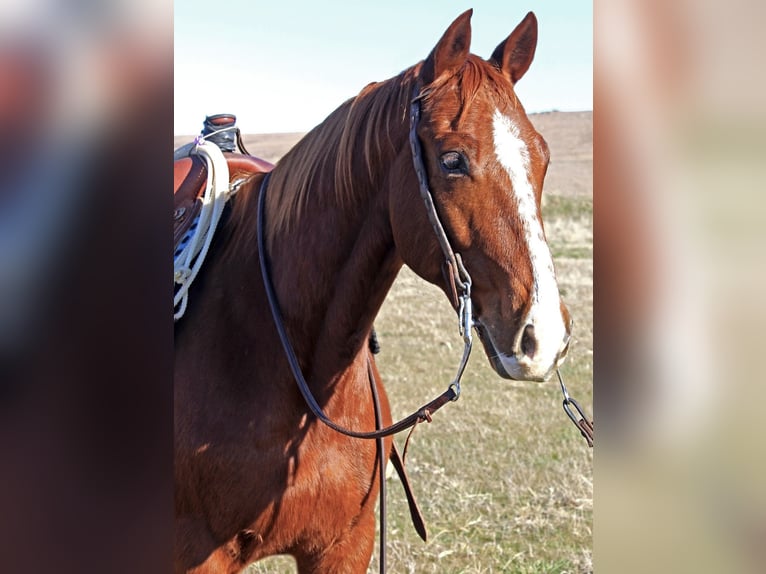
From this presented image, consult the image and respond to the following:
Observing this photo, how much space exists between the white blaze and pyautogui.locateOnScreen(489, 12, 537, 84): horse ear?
349 millimetres

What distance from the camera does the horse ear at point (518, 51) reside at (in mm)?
2078

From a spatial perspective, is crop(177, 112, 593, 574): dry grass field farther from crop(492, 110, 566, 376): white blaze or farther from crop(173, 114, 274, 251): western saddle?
crop(492, 110, 566, 376): white blaze

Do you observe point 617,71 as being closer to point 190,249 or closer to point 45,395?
point 45,395

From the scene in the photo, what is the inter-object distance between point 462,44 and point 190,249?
1141mm

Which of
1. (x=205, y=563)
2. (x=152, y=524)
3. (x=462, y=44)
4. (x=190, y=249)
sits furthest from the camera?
(x=190, y=249)

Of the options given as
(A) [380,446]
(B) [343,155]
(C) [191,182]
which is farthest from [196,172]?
(A) [380,446]

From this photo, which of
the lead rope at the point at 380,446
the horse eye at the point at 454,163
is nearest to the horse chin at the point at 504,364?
the horse eye at the point at 454,163

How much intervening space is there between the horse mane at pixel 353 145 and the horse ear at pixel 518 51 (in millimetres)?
92

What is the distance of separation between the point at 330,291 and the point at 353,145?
42 centimetres

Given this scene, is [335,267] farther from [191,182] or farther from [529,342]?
[191,182]

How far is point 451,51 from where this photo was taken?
6.38 ft

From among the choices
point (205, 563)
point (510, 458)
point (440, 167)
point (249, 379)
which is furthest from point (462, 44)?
point (510, 458)

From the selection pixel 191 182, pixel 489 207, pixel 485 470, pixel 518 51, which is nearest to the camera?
pixel 489 207

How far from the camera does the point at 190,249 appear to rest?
2.54 meters
